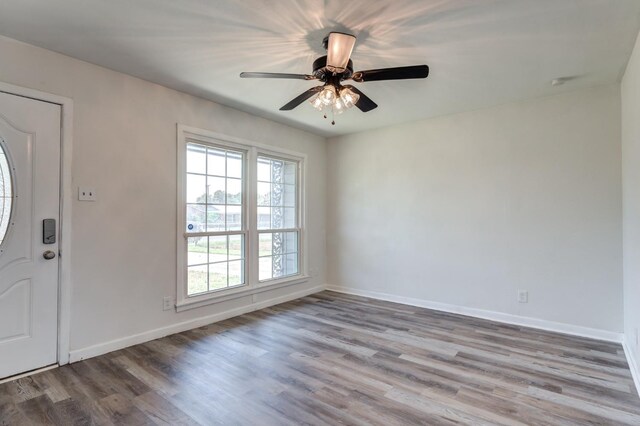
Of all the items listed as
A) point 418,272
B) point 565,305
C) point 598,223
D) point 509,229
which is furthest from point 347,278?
point 598,223

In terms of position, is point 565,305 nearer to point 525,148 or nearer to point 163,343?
point 525,148

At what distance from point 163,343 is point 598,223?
14.5 feet

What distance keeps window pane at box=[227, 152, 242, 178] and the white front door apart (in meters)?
1.72

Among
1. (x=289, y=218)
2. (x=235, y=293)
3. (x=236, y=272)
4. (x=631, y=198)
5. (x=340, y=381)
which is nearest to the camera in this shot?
(x=340, y=381)

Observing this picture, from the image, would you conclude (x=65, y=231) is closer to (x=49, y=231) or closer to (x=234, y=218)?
(x=49, y=231)

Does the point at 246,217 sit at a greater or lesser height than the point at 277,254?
greater

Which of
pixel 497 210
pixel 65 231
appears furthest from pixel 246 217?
pixel 497 210

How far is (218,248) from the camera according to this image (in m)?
3.97

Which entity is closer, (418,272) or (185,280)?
(185,280)

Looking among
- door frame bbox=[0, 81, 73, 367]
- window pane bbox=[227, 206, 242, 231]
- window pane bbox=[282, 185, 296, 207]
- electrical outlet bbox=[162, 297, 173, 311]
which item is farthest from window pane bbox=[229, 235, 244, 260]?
door frame bbox=[0, 81, 73, 367]

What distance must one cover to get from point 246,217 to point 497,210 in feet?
9.96

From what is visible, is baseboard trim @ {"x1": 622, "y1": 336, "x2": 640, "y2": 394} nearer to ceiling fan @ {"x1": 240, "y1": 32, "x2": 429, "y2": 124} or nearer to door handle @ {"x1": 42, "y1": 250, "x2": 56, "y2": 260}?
ceiling fan @ {"x1": 240, "y1": 32, "x2": 429, "y2": 124}

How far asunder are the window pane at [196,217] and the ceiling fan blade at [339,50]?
226 centimetres

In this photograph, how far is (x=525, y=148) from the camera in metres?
3.76
